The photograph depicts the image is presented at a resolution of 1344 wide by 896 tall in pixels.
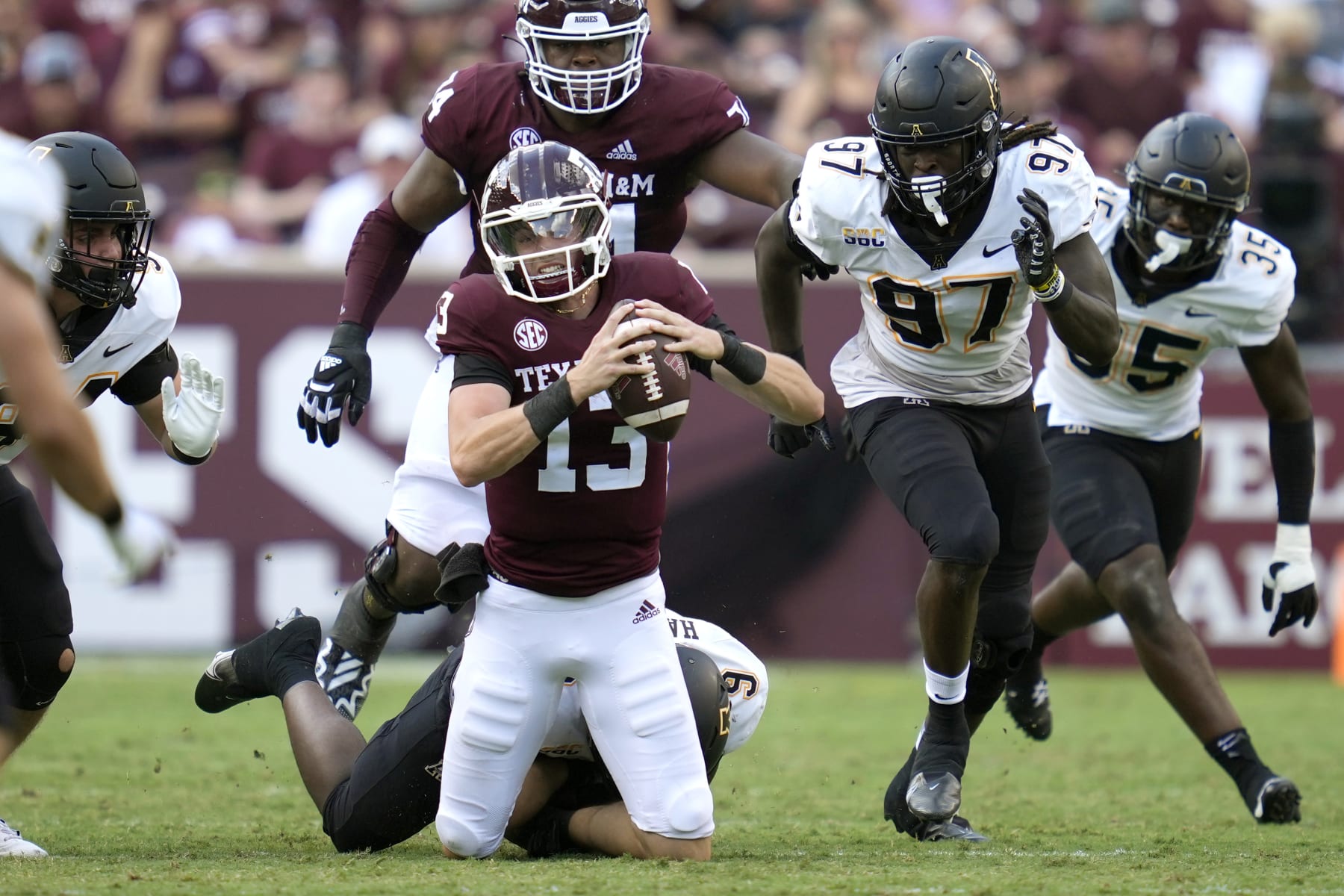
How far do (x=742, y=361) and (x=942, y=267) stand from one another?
0.85 meters

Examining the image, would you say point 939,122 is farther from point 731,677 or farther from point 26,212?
point 26,212

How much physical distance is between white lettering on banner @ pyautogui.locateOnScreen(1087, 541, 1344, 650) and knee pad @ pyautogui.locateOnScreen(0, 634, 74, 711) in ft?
Result: 19.2

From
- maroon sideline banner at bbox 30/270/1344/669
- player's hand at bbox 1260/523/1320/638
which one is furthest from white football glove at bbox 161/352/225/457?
maroon sideline banner at bbox 30/270/1344/669

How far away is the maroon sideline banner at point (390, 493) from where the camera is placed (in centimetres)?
875

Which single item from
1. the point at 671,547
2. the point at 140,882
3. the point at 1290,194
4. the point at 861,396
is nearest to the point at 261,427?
the point at 671,547

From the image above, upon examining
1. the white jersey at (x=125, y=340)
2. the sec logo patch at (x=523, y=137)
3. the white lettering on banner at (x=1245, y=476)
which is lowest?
the white lettering on banner at (x=1245, y=476)

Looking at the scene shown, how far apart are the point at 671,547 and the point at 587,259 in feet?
12.9

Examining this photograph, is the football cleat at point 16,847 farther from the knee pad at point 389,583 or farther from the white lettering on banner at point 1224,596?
the white lettering on banner at point 1224,596

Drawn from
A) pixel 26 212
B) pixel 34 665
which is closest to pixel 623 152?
pixel 26 212

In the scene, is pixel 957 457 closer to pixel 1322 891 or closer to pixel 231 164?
pixel 1322 891

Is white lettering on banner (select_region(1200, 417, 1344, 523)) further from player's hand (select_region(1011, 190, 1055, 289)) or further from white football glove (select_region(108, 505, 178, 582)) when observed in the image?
white football glove (select_region(108, 505, 178, 582))

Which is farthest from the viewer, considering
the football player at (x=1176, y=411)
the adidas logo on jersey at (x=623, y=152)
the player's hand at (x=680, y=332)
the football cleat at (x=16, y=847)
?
the football player at (x=1176, y=411)

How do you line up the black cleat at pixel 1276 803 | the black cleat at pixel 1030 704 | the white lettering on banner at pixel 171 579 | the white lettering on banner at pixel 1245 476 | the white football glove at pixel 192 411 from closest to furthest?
the white football glove at pixel 192 411, the black cleat at pixel 1276 803, the black cleat at pixel 1030 704, the white lettering on banner at pixel 171 579, the white lettering on banner at pixel 1245 476

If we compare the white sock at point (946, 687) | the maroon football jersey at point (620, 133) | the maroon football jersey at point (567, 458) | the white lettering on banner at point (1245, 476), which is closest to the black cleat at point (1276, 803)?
the white sock at point (946, 687)
